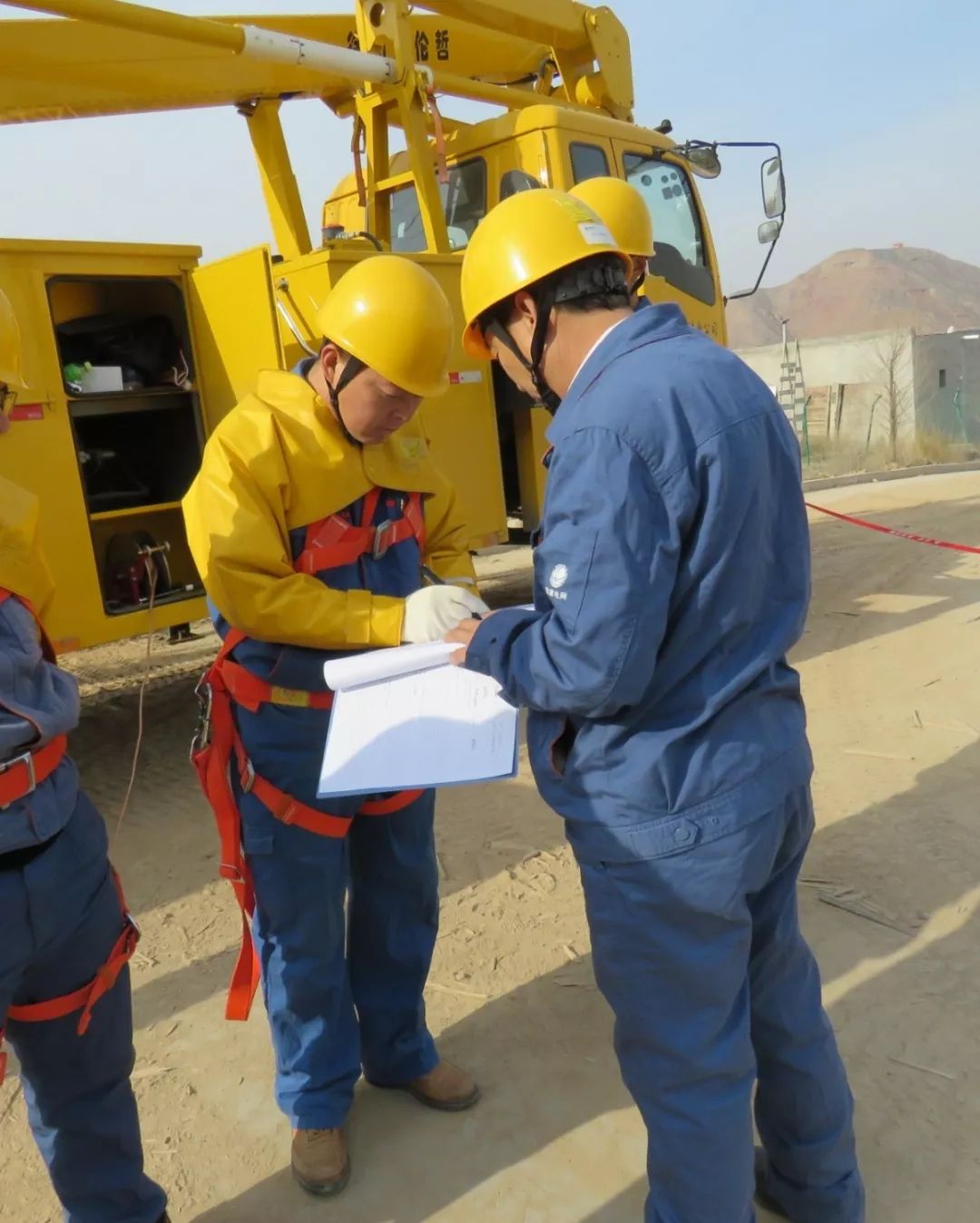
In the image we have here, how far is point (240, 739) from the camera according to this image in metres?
2.31

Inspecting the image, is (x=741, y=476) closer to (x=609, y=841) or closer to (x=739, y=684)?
(x=739, y=684)

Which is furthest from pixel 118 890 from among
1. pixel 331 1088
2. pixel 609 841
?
pixel 609 841


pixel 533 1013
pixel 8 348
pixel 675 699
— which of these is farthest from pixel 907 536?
pixel 8 348

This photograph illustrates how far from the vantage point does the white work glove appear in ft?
7.13

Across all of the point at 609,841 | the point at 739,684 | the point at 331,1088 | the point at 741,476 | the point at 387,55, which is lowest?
the point at 331,1088

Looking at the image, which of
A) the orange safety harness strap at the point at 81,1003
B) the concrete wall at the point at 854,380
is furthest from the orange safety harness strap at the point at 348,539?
the concrete wall at the point at 854,380

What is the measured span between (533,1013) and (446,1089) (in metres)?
0.45

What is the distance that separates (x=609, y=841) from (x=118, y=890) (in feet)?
3.33

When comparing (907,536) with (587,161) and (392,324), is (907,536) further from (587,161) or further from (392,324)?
(392,324)

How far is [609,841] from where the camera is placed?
5.58 feet

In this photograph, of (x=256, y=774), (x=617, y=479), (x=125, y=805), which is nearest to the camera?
(x=617, y=479)

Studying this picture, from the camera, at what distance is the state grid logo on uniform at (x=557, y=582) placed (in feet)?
5.13

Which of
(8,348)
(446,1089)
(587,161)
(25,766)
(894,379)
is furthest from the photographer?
(894,379)

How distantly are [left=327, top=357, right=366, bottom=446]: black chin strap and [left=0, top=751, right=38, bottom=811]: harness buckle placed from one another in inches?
38.6
